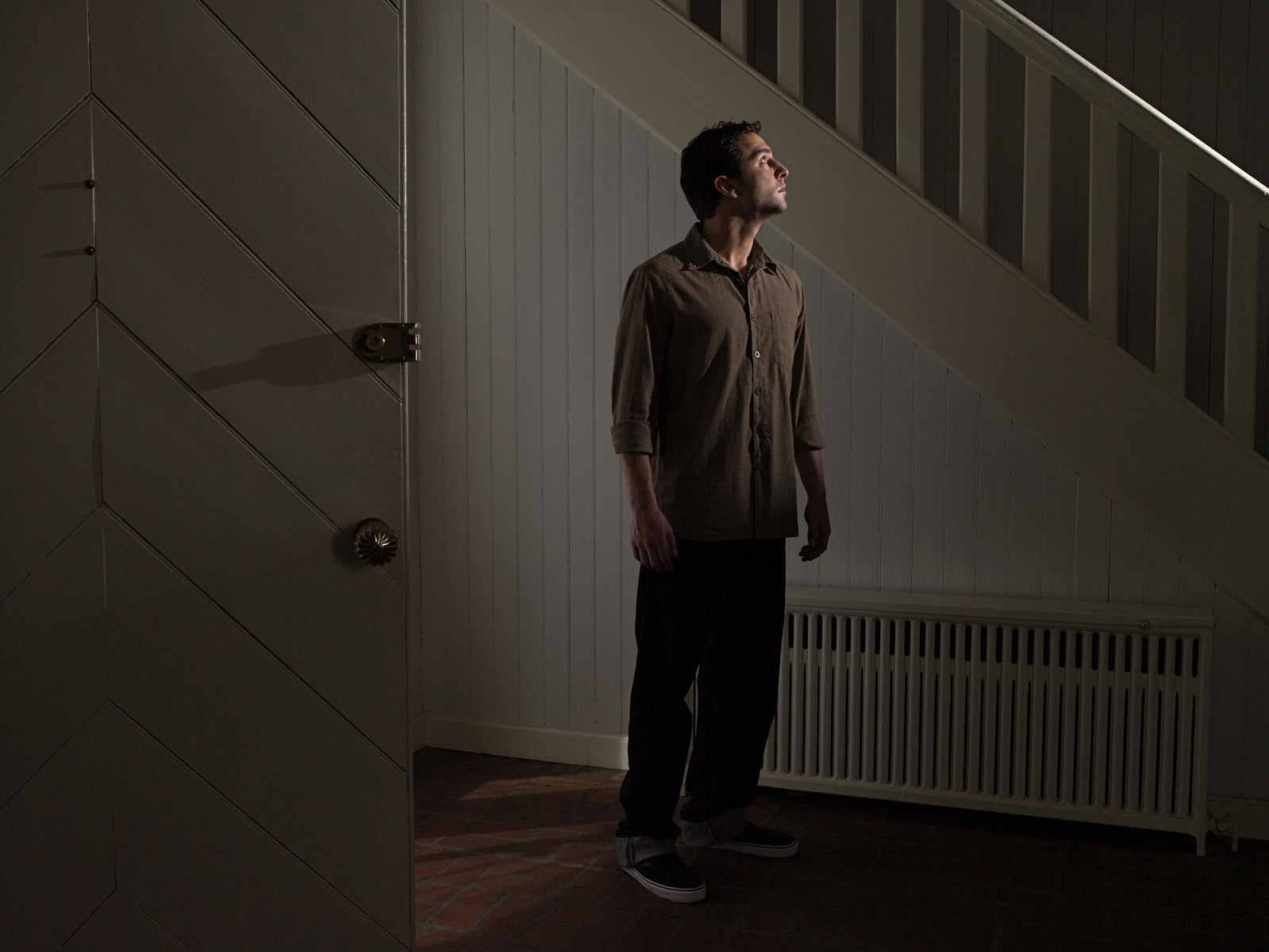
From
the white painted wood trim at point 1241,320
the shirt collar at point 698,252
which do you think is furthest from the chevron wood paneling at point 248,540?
the white painted wood trim at point 1241,320

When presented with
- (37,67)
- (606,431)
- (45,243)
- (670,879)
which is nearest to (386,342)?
(45,243)

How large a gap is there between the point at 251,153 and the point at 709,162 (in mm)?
1448

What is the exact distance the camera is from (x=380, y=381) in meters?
1.80

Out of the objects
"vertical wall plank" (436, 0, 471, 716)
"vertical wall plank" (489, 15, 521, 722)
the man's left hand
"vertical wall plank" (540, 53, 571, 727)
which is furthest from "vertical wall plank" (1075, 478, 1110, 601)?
"vertical wall plank" (436, 0, 471, 716)

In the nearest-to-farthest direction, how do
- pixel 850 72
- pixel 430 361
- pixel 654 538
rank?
pixel 654 538
pixel 850 72
pixel 430 361

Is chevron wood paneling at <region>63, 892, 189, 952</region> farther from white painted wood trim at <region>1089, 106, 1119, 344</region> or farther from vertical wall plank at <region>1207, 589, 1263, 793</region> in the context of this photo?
vertical wall plank at <region>1207, 589, 1263, 793</region>

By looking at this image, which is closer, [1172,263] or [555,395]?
[1172,263]

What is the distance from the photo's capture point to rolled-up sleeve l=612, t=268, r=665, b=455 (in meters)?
2.79

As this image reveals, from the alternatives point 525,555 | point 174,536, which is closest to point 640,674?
point 525,555

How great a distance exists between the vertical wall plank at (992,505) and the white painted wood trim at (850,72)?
3.07 ft

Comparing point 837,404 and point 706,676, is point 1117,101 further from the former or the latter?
point 706,676

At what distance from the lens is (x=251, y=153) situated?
1.73 meters

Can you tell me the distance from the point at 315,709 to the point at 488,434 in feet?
7.35

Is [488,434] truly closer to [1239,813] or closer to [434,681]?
[434,681]
